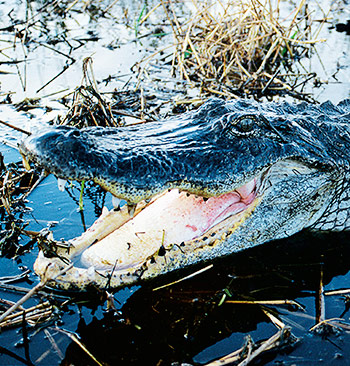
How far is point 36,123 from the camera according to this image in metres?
4.98

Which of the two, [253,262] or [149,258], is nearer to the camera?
[149,258]

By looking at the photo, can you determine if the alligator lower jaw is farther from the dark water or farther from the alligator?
the dark water

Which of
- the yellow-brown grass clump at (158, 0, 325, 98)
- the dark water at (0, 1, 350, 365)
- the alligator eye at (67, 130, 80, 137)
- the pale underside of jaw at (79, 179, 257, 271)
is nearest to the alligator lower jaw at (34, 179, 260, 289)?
the pale underside of jaw at (79, 179, 257, 271)

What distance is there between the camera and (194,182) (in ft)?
9.13

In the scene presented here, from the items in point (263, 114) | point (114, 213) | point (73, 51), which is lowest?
point (114, 213)

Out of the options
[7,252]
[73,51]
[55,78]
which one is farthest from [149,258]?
[73,51]

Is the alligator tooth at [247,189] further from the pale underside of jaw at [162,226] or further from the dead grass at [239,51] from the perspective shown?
the dead grass at [239,51]

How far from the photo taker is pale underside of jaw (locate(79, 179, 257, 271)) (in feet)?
9.67

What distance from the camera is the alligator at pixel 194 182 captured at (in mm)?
2592

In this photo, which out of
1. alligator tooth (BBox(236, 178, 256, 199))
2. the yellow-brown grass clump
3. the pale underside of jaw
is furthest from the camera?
the yellow-brown grass clump

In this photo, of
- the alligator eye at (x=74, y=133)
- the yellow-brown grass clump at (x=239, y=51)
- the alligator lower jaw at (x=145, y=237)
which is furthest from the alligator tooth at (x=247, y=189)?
the yellow-brown grass clump at (x=239, y=51)

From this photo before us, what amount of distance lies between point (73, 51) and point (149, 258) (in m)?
4.79

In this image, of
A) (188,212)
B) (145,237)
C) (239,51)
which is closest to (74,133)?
(145,237)

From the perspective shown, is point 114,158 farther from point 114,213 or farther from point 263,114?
point 263,114
